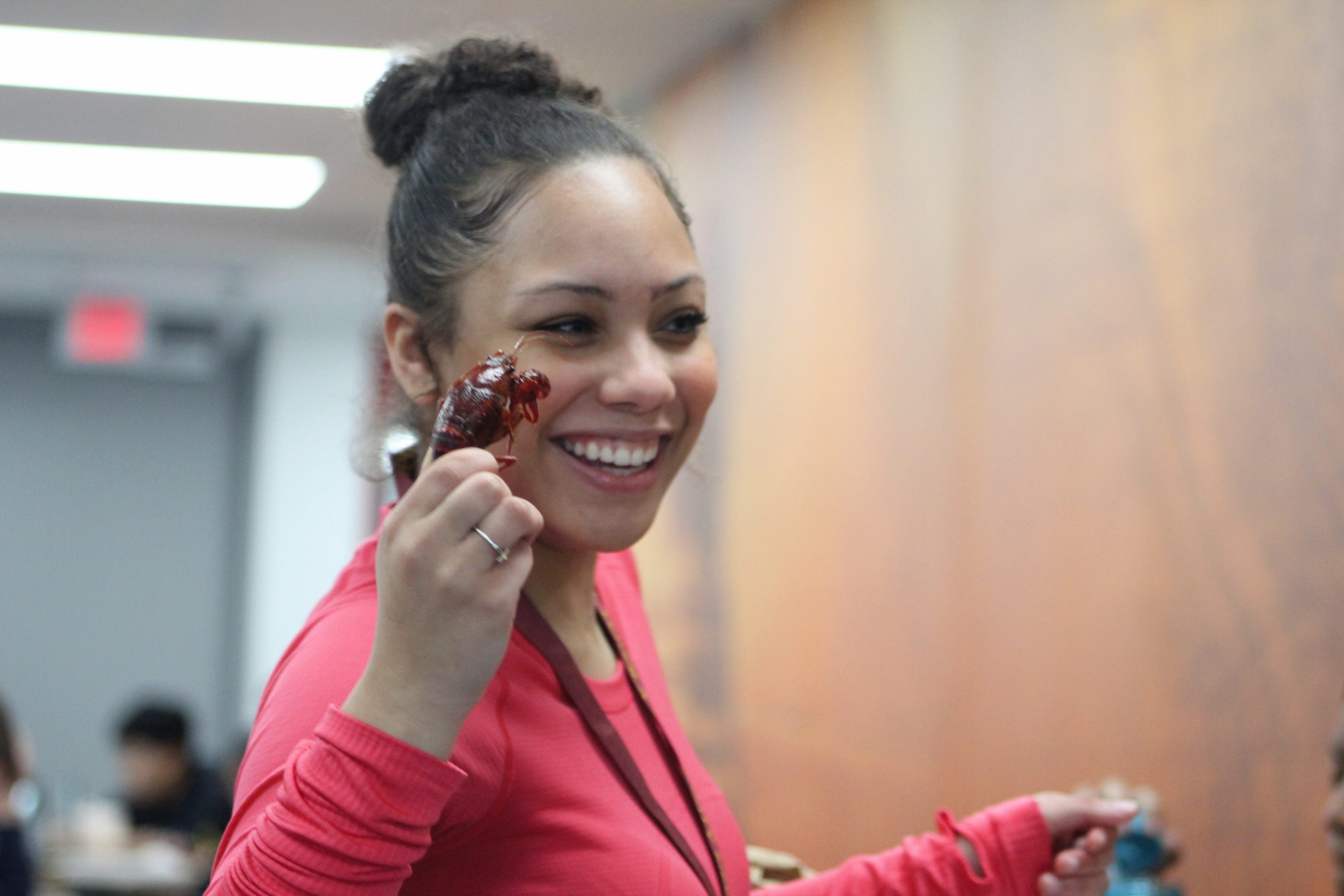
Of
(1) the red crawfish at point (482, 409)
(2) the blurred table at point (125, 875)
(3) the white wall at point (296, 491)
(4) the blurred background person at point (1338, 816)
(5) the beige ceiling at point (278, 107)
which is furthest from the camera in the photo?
(3) the white wall at point (296, 491)

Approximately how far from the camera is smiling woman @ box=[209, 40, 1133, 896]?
0.80 meters

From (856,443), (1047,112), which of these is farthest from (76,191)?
(1047,112)

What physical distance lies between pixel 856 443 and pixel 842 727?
75cm

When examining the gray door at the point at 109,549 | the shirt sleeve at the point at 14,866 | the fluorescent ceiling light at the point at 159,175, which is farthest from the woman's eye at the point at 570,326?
the gray door at the point at 109,549

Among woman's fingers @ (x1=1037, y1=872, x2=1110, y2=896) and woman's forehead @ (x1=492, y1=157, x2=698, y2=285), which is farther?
woman's fingers @ (x1=1037, y1=872, x2=1110, y2=896)

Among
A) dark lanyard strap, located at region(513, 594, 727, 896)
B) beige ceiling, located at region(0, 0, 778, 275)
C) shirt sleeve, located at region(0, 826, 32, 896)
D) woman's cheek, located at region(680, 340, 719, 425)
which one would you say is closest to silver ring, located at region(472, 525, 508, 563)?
dark lanyard strap, located at region(513, 594, 727, 896)

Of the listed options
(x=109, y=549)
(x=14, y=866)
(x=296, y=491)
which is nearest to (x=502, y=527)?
(x=14, y=866)

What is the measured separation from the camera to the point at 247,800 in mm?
853

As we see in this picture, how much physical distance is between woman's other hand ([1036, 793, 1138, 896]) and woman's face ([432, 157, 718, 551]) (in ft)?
1.65

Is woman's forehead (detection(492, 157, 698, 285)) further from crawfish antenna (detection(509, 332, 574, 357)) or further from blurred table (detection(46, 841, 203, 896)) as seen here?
blurred table (detection(46, 841, 203, 896))

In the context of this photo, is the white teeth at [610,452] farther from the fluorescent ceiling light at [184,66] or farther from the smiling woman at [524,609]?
the fluorescent ceiling light at [184,66]

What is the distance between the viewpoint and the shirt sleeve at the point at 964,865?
4.23 feet

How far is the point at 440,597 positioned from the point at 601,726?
1.09ft

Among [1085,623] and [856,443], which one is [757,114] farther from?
[1085,623]
